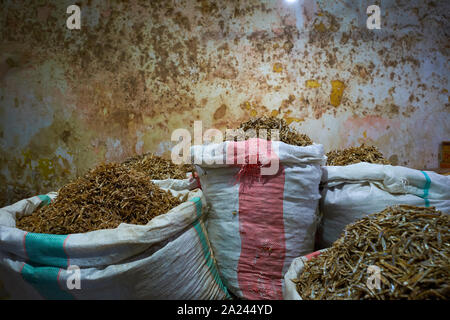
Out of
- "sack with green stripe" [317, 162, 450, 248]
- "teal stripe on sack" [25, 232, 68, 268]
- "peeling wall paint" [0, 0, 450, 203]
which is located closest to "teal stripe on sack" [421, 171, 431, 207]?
"sack with green stripe" [317, 162, 450, 248]

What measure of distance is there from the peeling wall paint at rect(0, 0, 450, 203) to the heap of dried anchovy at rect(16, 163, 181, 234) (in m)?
1.13

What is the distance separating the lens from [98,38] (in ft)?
7.78

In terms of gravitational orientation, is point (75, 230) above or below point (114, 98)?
below

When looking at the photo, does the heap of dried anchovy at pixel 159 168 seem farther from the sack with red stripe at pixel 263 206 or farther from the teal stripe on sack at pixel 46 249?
the teal stripe on sack at pixel 46 249

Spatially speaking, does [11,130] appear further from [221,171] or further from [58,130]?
[221,171]

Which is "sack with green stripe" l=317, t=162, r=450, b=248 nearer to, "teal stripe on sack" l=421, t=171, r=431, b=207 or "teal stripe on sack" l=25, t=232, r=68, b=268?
"teal stripe on sack" l=421, t=171, r=431, b=207

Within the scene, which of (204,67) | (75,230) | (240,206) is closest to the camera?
(75,230)

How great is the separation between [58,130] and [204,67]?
141cm

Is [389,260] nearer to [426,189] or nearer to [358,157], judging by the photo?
[426,189]

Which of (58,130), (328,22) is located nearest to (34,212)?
(58,130)

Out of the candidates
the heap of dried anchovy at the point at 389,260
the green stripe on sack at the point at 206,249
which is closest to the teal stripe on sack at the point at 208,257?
the green stripe on sack at the point at 206,249

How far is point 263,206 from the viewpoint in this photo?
1.30 m

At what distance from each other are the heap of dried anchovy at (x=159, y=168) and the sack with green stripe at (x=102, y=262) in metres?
0.67

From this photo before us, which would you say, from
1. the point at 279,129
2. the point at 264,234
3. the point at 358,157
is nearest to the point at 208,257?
the point at 264,234
